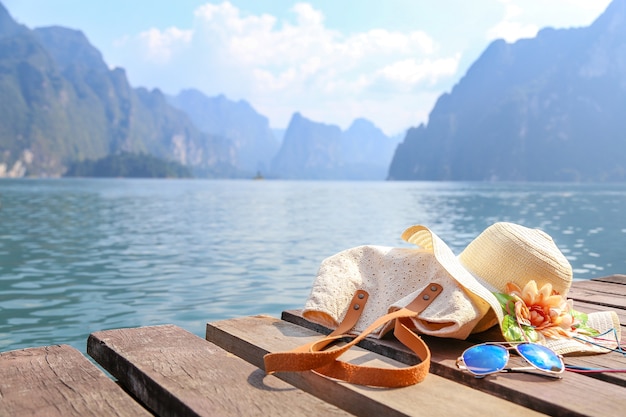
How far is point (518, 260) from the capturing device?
9.81 feet

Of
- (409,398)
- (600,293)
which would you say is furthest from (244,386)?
(600,293)

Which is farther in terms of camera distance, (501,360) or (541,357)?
(541,357)

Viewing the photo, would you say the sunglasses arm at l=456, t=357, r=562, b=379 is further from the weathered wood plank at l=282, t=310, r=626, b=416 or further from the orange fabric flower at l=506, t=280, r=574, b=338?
the orange fabric flower at l=506, t=280, r=574, b=338

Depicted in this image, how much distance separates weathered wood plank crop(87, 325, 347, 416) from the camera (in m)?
1.87

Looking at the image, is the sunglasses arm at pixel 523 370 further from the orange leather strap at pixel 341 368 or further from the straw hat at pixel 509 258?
the straw hat at pixel 509 258

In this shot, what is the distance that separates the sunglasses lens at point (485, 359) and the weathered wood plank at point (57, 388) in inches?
46.9

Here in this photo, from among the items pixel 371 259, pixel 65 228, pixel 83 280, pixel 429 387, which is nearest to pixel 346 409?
pixel 429 387

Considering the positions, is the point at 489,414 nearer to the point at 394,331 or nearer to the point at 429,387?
the point at 429,387

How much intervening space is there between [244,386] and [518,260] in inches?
63.3

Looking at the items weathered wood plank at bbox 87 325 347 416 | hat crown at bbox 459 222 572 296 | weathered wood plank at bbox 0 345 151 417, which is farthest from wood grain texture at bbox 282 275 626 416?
weathered wood plank at bbox 0 345 151 417

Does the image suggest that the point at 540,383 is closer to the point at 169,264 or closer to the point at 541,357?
the point at 541,357

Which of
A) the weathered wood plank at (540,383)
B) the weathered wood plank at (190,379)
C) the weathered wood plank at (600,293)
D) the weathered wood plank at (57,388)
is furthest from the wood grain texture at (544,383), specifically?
the weathered wood plank at (600,293)

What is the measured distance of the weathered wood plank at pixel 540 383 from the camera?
199 centimetres

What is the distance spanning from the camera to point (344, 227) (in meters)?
24.5
